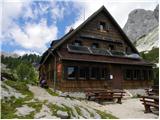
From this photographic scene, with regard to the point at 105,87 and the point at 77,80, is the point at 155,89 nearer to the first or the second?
the point at 105,87

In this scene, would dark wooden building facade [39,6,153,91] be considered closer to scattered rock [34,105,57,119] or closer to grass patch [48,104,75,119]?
grass patch [48,104,75,119]

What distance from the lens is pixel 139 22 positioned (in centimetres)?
13662

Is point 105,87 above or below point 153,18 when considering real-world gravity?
below

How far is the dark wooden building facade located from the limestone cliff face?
335ft

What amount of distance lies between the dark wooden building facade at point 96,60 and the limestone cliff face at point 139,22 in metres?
102

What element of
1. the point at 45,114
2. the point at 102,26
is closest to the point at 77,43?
the point at 102,26

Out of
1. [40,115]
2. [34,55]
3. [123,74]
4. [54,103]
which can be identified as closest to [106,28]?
[123,74]

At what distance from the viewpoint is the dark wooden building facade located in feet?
74.6

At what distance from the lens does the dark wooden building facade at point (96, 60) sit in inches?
896

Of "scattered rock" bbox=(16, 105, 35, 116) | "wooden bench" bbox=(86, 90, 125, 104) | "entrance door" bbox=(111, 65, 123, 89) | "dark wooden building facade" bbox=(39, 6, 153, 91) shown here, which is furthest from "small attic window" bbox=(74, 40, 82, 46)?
"scattered rock" bbox=(16, 105, 35, 116)

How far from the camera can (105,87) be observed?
81.1ft

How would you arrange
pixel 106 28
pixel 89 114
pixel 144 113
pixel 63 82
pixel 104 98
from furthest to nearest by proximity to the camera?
pixel 106 28 < pixel 63 82 < pixel 104 98 < pixel 144 113 < pixel 89 114

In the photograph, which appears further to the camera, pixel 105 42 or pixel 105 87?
pixel 105 42

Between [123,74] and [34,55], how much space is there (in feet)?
429
